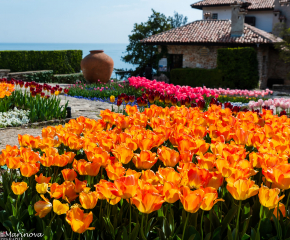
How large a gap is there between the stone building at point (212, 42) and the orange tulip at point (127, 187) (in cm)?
2254

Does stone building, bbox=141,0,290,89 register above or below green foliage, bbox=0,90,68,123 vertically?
above

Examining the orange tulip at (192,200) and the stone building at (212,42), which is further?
the stone building at (212,42)

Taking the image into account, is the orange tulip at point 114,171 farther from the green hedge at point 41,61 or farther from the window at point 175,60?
the window at point 175,60

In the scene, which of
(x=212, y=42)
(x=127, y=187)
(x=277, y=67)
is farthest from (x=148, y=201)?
(x=277, y=67)

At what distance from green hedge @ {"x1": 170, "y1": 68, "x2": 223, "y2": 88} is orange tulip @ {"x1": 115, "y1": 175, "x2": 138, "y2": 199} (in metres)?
21.4

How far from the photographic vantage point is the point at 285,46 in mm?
23234

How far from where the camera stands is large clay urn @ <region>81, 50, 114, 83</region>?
1759 centimetres

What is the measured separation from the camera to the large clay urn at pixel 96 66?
17.6 meters

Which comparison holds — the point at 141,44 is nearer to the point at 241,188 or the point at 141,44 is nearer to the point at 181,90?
the point at 181,90

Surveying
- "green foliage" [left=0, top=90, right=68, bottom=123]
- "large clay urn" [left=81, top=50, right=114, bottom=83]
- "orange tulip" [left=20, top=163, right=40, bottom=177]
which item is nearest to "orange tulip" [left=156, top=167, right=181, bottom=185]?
"orange tulip" [left=20, top=163, right=40, bottom=177]

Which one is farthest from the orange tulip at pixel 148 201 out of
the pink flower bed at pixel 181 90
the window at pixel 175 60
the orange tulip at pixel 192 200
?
the window at pixel 175 60

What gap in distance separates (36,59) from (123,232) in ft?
76.8

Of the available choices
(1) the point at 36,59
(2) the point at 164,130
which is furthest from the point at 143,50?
(2) the point at 164,130

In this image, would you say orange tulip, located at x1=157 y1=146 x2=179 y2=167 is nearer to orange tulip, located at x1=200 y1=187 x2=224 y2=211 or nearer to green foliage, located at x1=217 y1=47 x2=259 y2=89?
orange tulip, located at x1=200 y1=187 x2=224 y2=211
